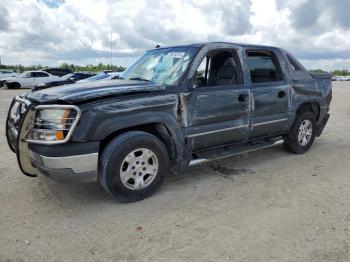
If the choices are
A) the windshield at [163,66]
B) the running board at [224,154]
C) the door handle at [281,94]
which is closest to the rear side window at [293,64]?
the door handle at [281,94]

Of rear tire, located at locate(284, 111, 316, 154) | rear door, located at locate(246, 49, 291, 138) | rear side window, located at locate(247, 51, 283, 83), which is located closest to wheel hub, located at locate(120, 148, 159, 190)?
rear door, located at locate(246, 49, 291, 138)

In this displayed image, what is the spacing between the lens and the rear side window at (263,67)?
507 cm

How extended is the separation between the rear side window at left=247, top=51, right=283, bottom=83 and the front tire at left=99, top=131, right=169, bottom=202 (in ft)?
6.32

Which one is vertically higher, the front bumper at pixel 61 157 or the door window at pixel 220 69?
the door window at pixel 220 69

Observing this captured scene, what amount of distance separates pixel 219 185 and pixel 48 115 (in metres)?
2.25

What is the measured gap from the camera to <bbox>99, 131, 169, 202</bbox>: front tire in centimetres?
369

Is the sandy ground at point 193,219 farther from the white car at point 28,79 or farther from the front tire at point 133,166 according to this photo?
the white car at point 28,79

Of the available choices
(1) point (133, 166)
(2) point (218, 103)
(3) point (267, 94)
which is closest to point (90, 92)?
(1) point (133, 166)

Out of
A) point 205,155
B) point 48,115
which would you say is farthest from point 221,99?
point 48,115

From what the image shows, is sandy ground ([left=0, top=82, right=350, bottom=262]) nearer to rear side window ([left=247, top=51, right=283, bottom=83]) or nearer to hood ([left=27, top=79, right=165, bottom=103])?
hood ([left=27, top=79, right=165, bottom=103])

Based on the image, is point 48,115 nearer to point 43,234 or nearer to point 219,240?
point 43,234

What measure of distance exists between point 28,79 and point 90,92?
2466 centimetres

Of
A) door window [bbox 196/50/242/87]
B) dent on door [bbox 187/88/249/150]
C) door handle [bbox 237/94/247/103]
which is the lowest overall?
dent on door [bbox 187/88/249/150]

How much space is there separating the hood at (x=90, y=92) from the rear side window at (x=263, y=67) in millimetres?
1617
